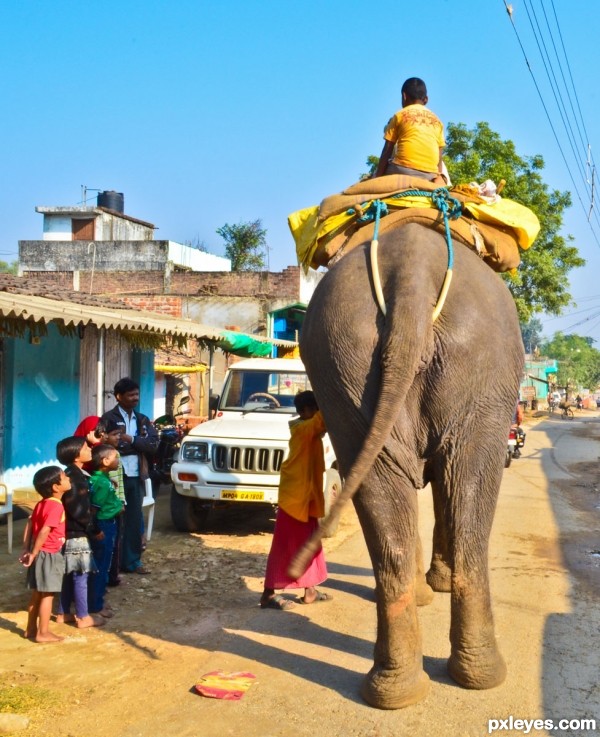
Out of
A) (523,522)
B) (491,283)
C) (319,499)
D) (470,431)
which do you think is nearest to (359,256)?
(491,283)

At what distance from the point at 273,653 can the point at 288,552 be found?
1055 mm

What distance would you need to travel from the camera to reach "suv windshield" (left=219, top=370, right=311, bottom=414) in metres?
9.81

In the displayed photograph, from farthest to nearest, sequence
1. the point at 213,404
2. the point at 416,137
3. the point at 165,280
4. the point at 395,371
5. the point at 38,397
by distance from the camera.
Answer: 1. the point at 165,280
2. the point at 38,397
3. the point at 213,404
4. the point at 416,137
5. the point at 395,371

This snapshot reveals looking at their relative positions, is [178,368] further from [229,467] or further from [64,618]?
[64,618]

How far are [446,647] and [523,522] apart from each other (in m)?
5.07

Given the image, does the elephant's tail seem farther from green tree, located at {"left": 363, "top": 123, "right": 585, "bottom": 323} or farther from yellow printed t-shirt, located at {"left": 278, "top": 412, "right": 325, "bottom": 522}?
green tree, located at {"left": 363, "top": 123, "right": 585, "bottom": 323}

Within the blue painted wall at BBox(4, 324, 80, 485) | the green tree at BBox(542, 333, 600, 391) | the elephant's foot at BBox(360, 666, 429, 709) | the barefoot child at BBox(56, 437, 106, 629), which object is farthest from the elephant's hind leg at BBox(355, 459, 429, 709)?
the green tree at BBox(542, 333, 600, 391)

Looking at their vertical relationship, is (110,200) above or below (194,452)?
above

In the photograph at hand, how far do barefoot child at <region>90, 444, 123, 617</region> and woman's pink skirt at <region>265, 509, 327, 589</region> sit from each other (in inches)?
49.4

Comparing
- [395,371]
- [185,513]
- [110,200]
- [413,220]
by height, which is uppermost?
[110,200]

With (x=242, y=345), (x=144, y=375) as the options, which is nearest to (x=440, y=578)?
(x=242, y=345)

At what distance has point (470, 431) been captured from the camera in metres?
3.66

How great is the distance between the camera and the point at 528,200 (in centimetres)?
2673

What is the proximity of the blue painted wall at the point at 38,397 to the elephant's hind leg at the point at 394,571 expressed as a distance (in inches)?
276
